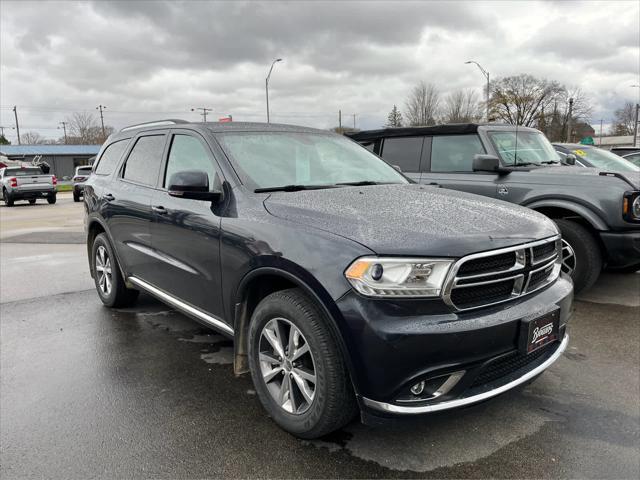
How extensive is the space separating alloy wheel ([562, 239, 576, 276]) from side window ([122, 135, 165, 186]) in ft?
13.2

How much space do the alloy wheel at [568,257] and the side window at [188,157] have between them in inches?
145

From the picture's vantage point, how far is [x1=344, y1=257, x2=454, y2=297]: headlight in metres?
2.18

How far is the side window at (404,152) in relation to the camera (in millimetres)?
6516

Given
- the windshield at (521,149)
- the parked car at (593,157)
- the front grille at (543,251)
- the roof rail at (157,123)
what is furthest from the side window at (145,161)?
the parked car at (593,157)

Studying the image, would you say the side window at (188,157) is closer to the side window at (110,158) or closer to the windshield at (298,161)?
the windshield at (298,161)

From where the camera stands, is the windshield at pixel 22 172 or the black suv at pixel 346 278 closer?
the black suv at pixel 346 278

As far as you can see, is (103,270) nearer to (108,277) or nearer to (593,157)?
(108,277)

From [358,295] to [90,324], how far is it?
350 cm

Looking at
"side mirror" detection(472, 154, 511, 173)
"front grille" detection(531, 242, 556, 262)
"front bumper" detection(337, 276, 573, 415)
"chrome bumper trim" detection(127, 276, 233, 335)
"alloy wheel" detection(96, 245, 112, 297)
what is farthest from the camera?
"side mirror" detection(472, 154, 511, 173)

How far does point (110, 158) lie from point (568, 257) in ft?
16.1

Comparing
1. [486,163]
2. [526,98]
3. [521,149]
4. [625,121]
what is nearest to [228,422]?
[486,163]

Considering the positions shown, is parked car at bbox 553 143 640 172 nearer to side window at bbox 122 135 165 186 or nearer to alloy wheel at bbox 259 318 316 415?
side window at bbox 122 135 165 186

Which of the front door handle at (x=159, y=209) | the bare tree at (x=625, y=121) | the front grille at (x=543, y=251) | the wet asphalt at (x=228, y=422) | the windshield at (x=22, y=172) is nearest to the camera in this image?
the wet asphalt at (x=228, y=422)

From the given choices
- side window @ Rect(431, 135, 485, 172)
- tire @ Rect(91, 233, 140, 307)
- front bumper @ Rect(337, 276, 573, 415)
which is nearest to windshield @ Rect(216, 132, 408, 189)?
front bumper @ Rect(337, 276, 573, 415)
